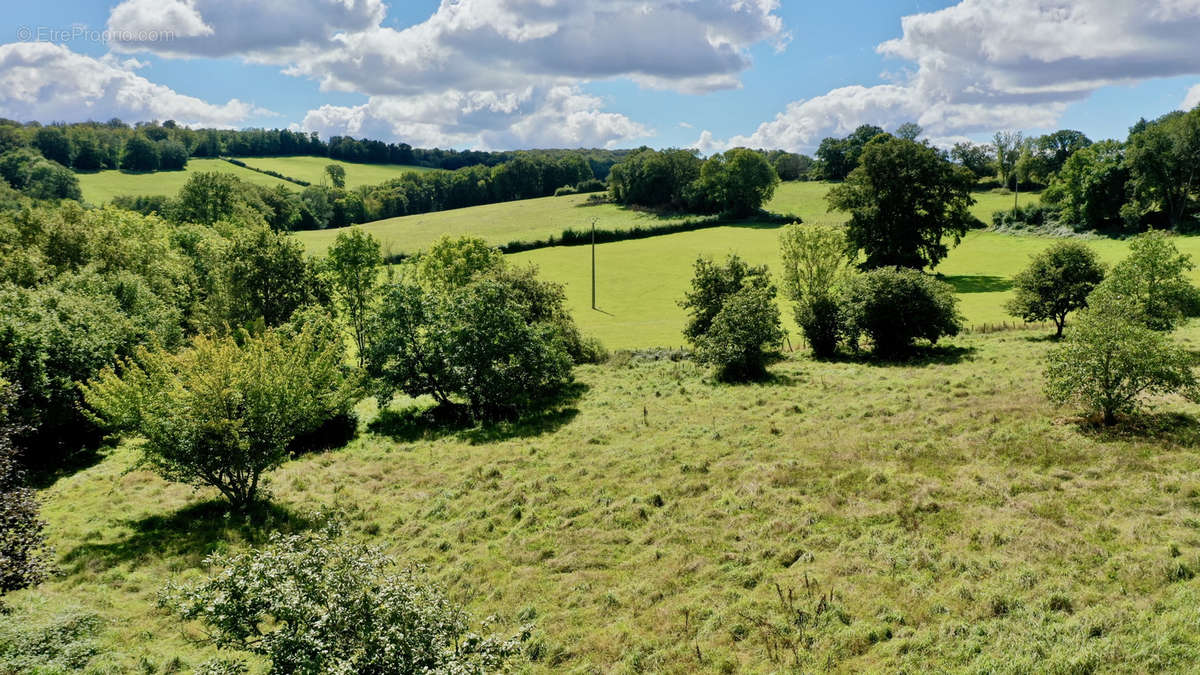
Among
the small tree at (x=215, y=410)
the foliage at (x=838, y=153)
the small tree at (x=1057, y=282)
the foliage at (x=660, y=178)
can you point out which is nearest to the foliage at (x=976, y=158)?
the foliage at (x=838, y=153)

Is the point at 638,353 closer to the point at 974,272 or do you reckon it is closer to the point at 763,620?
the point at 763,620

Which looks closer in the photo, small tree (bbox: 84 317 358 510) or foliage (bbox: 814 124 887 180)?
small tree (bbox: 84 317 358 510)

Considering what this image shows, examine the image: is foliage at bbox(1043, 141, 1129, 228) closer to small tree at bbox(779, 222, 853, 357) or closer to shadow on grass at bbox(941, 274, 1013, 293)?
shadow on grass at bbox(941, 274, 1013, 293)

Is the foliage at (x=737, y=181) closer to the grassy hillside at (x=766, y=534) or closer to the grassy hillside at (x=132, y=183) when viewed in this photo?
the grassy hillside at (x=766, y=534)

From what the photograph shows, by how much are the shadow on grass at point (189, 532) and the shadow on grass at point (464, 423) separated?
1082cm

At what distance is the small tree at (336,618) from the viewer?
859 centimetres

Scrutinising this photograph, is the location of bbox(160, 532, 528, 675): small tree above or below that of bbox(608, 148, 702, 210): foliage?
below

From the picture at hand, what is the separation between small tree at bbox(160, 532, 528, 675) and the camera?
28.2ft

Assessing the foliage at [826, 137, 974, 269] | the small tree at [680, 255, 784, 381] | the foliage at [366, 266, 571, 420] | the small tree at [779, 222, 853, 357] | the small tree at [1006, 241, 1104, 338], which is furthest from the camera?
the foliage at [826, 137, 974, 269]

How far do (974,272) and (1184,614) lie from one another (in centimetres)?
6840

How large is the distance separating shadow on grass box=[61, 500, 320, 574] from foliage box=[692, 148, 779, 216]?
95165mm

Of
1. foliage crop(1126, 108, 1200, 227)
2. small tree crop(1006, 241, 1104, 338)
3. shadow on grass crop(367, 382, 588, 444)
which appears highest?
foliage crop(1126, 108, 1200, 227)

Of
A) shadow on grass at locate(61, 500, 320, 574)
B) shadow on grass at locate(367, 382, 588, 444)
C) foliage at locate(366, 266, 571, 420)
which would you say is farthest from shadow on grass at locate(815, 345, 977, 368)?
shadow on grass at locate(61, 500, 320, 574)

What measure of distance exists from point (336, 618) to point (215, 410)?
16597 mm
